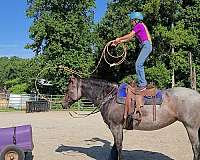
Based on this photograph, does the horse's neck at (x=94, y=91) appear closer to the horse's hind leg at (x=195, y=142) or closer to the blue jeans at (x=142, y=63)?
the blue jeans at (x=142, y=63)

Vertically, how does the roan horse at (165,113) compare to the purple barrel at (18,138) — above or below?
above

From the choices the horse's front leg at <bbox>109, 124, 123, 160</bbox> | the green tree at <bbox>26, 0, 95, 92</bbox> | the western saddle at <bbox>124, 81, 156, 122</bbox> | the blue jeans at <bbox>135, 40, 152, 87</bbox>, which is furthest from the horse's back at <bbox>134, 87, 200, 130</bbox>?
the green tree at <bbox>26, 0, 95, 92</bbox>

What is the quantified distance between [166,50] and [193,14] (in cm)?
425

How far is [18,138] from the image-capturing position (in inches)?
352

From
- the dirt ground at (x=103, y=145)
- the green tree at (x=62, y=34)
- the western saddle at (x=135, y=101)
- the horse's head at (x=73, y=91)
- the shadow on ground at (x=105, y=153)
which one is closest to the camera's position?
the western saddle at (x=135, y=101)

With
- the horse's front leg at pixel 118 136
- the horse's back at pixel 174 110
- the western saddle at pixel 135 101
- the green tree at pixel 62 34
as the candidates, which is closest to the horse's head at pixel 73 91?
the horse's front leg at pixel 118 136

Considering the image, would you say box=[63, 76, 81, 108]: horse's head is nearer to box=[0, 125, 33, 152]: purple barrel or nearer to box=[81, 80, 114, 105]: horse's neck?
box=[81, 80, 114, 105]: horse's neck

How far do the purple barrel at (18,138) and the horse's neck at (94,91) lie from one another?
5.23 ft

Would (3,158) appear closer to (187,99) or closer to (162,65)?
(187,99)

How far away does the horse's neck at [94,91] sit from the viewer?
8.94 m

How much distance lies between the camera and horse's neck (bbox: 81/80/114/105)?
8.94m

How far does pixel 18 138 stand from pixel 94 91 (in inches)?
80.7

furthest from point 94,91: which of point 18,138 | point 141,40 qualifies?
point 18,138

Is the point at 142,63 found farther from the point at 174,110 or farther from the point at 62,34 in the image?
the point at 62,34
